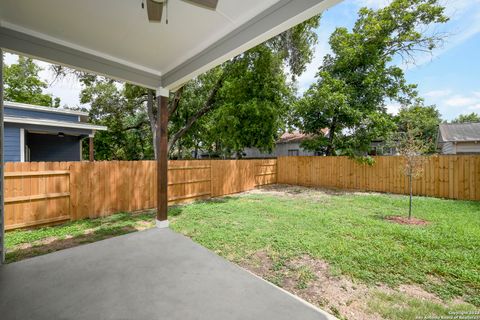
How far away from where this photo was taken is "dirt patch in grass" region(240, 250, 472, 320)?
2.06 metres

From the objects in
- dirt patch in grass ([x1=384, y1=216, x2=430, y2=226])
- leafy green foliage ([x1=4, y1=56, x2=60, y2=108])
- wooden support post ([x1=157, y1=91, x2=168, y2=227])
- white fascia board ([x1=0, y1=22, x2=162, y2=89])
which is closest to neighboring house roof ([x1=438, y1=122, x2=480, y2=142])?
dirt patch in grass ([x1=384, y1=216, x2=430, y2=226])

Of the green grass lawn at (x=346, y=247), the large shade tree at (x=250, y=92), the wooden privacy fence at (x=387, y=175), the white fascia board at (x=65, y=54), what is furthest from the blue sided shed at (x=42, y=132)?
the wooden privacy fence at (x=387, y=175)

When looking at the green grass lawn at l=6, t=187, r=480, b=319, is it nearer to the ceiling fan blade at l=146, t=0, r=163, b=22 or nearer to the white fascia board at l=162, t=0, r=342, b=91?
the white fascia board at l=162, t=0, r=342, b=91

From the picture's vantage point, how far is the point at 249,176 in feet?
32.0

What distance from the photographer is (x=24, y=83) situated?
17.2 metres

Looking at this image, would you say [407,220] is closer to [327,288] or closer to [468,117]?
[327,288]

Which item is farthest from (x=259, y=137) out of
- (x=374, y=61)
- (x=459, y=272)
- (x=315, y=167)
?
(x=459, y=272)

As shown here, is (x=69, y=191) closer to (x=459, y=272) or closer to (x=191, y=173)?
(x=191, y=173)

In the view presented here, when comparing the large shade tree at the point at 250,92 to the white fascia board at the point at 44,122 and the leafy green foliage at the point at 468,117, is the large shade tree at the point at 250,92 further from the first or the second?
the leafy green foliage at the point at 468,117

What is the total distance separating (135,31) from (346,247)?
4.18 m

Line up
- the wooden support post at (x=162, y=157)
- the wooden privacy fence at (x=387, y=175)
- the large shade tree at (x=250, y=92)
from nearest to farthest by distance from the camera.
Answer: the wooden support post at (x=162, y=157), the wooden privacy fence at (x=387, y=175), the large shade tree at (x=250, y=92)

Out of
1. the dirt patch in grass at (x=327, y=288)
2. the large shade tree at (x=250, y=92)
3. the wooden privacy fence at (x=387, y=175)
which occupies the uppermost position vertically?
the large shade tree at (x=250, y=92)

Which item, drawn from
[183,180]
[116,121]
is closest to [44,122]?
[183,180]

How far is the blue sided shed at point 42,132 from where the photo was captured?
7.18 meters
